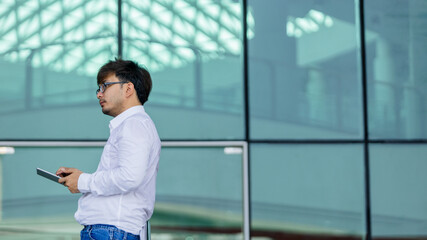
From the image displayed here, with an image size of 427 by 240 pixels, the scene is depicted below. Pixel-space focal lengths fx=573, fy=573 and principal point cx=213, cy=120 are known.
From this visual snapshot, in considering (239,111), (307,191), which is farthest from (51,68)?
(307,191)

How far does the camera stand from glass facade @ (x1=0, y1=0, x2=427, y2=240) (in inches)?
200

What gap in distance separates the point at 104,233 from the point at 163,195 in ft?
9.44

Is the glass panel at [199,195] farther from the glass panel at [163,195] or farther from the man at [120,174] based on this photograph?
the man at [120,174]

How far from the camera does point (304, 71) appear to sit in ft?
18.0

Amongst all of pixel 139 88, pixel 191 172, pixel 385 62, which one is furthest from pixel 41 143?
pixel 385 62

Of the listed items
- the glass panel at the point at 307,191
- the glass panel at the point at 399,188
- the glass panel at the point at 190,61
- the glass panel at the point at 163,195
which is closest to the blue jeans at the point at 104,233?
the glass panel at the point at 163,195

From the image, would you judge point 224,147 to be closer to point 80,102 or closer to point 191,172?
point 191,172

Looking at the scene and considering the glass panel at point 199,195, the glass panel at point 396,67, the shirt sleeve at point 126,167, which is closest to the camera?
the shirt sleeve at point 126,167

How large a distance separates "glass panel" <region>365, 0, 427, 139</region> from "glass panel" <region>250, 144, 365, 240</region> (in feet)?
1.48

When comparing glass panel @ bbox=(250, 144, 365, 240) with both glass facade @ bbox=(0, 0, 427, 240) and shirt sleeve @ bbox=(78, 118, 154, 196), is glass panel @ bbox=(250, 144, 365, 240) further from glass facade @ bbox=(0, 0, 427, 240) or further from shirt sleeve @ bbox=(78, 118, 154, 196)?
shirt sleeve @ bbox=(78, 118, 154, 196)

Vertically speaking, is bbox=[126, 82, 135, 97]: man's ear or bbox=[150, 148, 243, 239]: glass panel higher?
bbox=[126, 82, 135, 97]: man's ear

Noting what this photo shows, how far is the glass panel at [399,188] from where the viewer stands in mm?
5426

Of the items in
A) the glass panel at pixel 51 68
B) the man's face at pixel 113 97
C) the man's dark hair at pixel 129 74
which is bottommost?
the man's face at pixel 113 97

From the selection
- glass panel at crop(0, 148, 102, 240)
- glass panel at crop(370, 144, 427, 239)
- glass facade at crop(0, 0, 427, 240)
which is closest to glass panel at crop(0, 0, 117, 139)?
glass facade at crop(0, 0, 427, 240)
